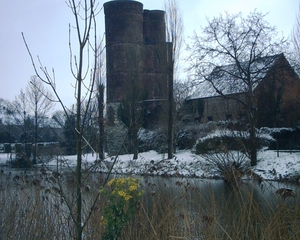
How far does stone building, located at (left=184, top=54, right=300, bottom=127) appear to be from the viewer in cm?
2189

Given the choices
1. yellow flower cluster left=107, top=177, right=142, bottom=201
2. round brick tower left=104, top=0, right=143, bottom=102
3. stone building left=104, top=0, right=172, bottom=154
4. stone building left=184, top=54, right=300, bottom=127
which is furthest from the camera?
round brick tower left=104, top=0, right=143, bottom=102

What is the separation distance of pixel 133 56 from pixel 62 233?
88.8ft

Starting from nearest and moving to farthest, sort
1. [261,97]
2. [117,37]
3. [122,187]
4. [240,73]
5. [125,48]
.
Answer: [122,187], [240,73], [261,97], [125,48], [117,37]

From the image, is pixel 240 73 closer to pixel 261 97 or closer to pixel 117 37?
pixel 261 97

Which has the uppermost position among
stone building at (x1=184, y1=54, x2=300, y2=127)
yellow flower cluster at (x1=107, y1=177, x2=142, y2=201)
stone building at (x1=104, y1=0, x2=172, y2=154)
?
stone building at (x1=104, y1=0, x2=172, y2=154)

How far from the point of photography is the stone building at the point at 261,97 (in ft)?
71.8

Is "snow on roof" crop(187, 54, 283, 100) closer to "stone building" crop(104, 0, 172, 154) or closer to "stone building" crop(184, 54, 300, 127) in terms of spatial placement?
"stone building" crop(184, 54, 300, 127)

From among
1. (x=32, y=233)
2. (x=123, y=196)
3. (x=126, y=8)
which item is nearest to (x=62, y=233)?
(x=32, y=233)

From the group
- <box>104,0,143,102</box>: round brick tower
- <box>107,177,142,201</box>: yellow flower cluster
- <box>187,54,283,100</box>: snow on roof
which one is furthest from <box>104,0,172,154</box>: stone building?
<box>107,177,142,201</box>: yellow flower cluster

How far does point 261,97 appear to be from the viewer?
30609 millimetres

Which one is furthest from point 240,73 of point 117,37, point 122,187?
point 117,37

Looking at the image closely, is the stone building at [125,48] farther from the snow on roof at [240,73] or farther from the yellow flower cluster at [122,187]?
the yellow flower cluster at [122,187]

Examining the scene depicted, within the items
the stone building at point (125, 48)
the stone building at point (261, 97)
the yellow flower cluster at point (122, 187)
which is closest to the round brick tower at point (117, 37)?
the stone building at point (125, 48)

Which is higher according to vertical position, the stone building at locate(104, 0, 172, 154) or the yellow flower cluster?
the stone building at locate(104, 0, 172, 154)
